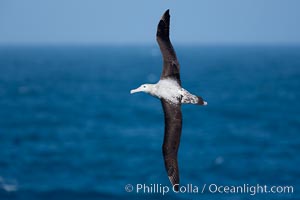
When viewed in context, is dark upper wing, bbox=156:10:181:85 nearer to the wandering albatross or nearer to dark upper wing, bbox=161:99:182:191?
the wandering albatross

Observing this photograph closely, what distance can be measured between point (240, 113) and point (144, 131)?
18828 mm

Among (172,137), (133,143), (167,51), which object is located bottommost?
(172,137)

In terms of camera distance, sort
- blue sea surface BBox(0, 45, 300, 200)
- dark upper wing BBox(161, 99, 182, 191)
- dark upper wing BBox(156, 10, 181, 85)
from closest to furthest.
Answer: dark upper wing BBox(161, 99, 182, 191) < dark upper wing BBox(156, 10, 181, 85) < blue sea surface BBox(0, 45, 300, 200)

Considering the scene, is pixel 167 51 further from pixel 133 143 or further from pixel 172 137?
pixel 133 143

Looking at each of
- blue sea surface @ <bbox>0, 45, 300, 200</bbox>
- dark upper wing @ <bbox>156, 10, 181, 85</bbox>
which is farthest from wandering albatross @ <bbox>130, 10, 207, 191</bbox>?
blue sea surface @ <bbox>0, 45, 300, 200</bbox>

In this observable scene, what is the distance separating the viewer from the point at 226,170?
5475cm

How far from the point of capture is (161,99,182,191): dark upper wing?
15445 mm

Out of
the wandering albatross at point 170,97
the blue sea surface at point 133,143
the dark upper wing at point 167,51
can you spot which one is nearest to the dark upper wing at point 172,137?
the wandering albatross at point 170,97

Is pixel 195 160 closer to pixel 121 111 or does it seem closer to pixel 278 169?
pixel 278 169

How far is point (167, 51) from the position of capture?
52.5 ft

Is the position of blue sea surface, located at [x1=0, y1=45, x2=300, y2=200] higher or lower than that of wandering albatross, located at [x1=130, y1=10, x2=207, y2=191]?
higher

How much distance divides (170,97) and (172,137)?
3.54ft

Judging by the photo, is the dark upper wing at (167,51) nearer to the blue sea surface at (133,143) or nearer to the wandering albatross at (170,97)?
the wandering albatross at (170,97)

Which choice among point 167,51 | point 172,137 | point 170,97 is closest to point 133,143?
point 167,51
